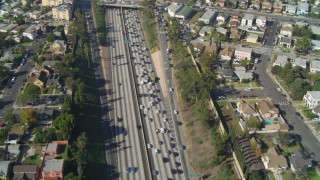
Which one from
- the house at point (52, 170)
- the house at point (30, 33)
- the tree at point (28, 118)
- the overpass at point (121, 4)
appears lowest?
the house at point (52, 170)

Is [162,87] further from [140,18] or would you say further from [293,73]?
[140,18]

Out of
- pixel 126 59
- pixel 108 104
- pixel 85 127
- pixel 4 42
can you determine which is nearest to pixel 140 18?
pixel 126 59

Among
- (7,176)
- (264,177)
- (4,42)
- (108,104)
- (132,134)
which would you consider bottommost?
(264,177)

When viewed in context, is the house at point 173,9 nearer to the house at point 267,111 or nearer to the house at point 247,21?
the house at point 247,21

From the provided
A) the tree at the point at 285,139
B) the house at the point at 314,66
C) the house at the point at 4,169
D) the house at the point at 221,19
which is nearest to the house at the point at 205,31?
the house at the point at 221,19

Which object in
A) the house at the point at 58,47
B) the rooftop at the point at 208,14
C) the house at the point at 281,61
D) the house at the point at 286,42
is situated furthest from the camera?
the rooftop at the point at 208,14
